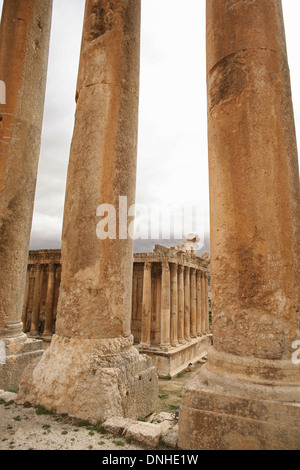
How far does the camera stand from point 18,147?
6.81 meters

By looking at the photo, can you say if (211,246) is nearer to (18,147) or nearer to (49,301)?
(18,147)

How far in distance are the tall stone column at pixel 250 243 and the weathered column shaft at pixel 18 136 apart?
465 cm

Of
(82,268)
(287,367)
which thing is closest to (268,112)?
(287,367)

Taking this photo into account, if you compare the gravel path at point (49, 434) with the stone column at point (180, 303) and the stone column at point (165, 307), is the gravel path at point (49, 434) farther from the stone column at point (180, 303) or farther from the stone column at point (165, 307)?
the stone column at point (180, 303)

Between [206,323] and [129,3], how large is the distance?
26840 millimetres

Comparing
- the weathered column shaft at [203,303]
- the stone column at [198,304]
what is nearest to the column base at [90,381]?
the stone column at [198,304]

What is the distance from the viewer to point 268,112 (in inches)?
135

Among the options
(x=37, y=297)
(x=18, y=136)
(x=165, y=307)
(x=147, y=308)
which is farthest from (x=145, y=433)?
(x=37, y=297)

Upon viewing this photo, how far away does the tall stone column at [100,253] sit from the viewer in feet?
13.2

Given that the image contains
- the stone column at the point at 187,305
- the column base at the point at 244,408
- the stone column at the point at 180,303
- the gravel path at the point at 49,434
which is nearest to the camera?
the column base at the point at 244,408

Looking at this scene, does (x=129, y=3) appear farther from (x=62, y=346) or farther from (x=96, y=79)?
(x=62, y=346)

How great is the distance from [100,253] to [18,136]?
4096 mm

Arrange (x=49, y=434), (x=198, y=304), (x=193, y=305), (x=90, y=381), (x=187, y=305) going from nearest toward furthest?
(x=49, y=434) < (x=90, y=381) < (x=187, y=305) < (x=193, y=305) < (x=198, y=304)

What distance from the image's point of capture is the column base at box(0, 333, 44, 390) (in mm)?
5719
